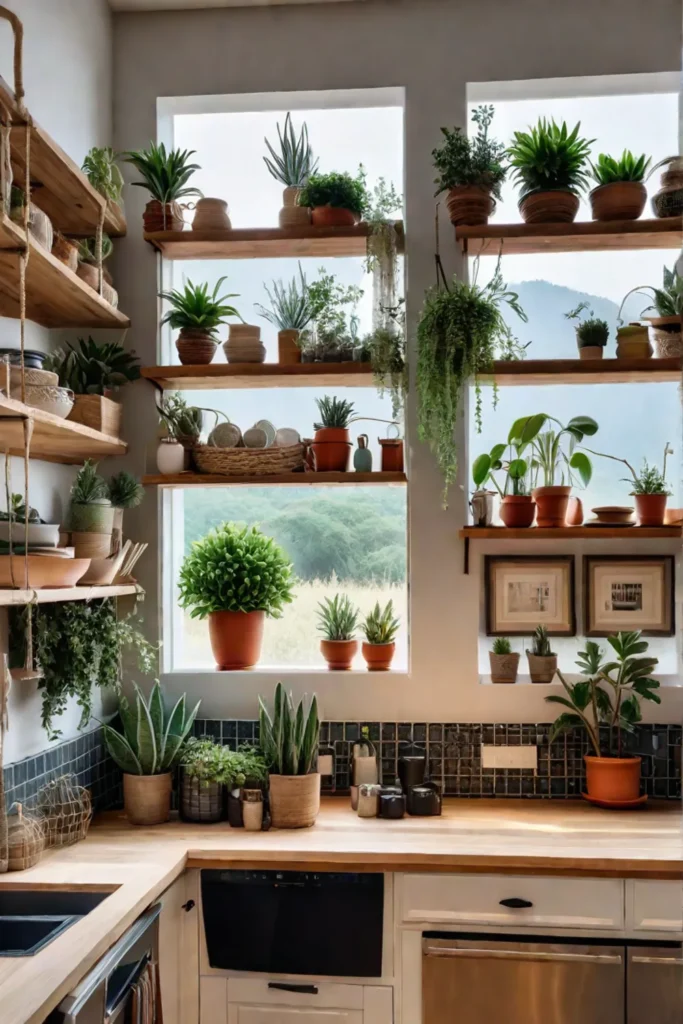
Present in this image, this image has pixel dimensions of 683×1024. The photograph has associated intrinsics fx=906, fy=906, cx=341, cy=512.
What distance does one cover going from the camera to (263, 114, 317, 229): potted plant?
9.66 feet

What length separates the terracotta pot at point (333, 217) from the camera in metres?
2.90

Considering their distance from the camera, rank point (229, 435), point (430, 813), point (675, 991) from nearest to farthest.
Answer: point (675, 991), point (430, 813), point (229, 435)

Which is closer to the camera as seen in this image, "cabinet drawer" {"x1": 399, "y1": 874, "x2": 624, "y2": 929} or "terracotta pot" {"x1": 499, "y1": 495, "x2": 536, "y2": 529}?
"cabinet drawer" {"x1": 399, "y1": 874, "x2": 624, "y2": 929}

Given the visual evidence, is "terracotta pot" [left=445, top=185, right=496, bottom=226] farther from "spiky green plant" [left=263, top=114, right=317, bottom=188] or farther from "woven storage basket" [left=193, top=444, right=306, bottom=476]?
"woven storage basket" [left=193, top=444, right=306, bottom=476]

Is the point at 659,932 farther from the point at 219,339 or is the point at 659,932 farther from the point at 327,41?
the point at 327,41

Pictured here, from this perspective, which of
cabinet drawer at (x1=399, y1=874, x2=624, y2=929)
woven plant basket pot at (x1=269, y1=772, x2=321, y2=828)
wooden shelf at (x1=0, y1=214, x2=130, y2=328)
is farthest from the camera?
woven plant basket pot at (x1=269, y1=772, x2=321, y2=828)

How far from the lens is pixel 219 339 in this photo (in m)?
3.06

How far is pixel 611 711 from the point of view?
9.05 ft

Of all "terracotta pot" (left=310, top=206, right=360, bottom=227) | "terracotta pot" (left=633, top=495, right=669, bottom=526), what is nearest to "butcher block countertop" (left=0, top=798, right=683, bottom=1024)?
"terracotta pot" (left=633, top=495, right=669, bottom=526)

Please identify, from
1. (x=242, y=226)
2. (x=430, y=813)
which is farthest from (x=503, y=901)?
(x=242, y=226)

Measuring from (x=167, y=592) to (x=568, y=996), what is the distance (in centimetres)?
169

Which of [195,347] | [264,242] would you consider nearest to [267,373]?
Result: [195,347]

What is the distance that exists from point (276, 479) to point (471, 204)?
1052 mm

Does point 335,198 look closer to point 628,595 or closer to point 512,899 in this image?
point 628,595
